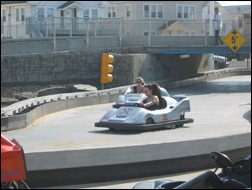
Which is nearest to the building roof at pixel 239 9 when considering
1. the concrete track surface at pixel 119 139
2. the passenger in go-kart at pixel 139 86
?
the concrete track surface at pixel 119 139

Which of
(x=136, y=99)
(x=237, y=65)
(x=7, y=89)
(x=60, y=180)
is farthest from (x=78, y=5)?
(x=60, y=180)

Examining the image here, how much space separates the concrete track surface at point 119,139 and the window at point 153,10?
3355cm

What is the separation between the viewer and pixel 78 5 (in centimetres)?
5028

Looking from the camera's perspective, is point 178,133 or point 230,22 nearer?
point 178,133

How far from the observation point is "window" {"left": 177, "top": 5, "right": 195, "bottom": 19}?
56719 mm

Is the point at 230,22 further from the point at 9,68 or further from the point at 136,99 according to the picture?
the point at 136,99

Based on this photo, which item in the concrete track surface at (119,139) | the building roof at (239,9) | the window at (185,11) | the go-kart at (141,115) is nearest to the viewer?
the concrete track surface at (119,139)

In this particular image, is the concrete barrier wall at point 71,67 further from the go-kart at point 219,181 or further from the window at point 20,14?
the window at point 20,14

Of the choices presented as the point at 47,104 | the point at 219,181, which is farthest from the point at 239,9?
the point at 219,181

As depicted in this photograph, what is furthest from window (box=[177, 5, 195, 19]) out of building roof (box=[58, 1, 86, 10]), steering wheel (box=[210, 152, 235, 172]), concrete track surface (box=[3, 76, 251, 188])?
steering wheel (box=[210, 152, 235, 172])

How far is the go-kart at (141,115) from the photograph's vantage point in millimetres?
14039

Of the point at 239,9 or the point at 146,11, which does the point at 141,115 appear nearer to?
the point at 146,11

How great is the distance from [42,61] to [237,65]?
1102 inches

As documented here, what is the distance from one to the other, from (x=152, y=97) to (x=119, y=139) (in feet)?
6.41
